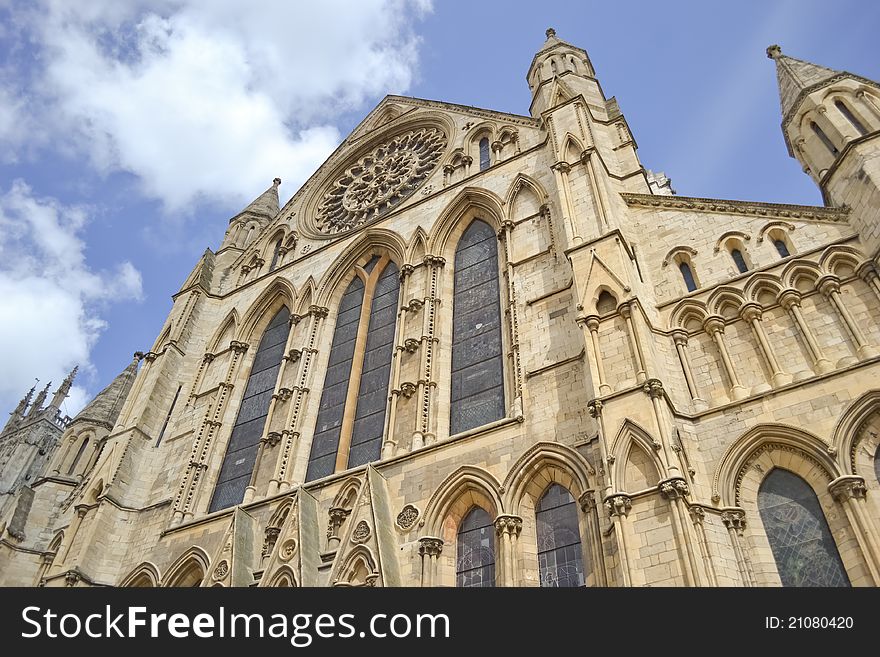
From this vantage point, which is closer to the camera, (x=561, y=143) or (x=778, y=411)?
(x=778, y=411)

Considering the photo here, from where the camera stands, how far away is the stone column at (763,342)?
930cm

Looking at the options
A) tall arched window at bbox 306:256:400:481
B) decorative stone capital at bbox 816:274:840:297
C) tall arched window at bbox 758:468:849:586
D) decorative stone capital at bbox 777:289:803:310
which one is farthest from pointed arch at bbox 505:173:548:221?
tall arched window at bbox 758:468:849:586

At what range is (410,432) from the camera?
1199 centimetres

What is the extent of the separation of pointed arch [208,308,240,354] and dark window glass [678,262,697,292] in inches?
413

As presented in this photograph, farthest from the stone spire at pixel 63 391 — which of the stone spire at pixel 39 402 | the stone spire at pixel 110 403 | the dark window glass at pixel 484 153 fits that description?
the dark window glass at pixel 484 153

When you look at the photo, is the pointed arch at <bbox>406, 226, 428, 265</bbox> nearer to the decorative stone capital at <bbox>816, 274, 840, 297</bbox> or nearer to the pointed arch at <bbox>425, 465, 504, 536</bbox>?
the pointed arch at <bbox>425, 465, 504, 536</bbox>

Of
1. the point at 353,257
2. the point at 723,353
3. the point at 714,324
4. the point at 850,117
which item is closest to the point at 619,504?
the point at 723,353

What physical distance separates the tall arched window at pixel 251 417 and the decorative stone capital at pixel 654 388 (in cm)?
794

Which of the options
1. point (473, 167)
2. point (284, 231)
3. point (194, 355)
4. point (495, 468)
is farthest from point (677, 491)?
point (284, 231)

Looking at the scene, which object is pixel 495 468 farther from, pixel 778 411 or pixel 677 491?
pixel 778 411

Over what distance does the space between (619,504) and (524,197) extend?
846 centimetres
